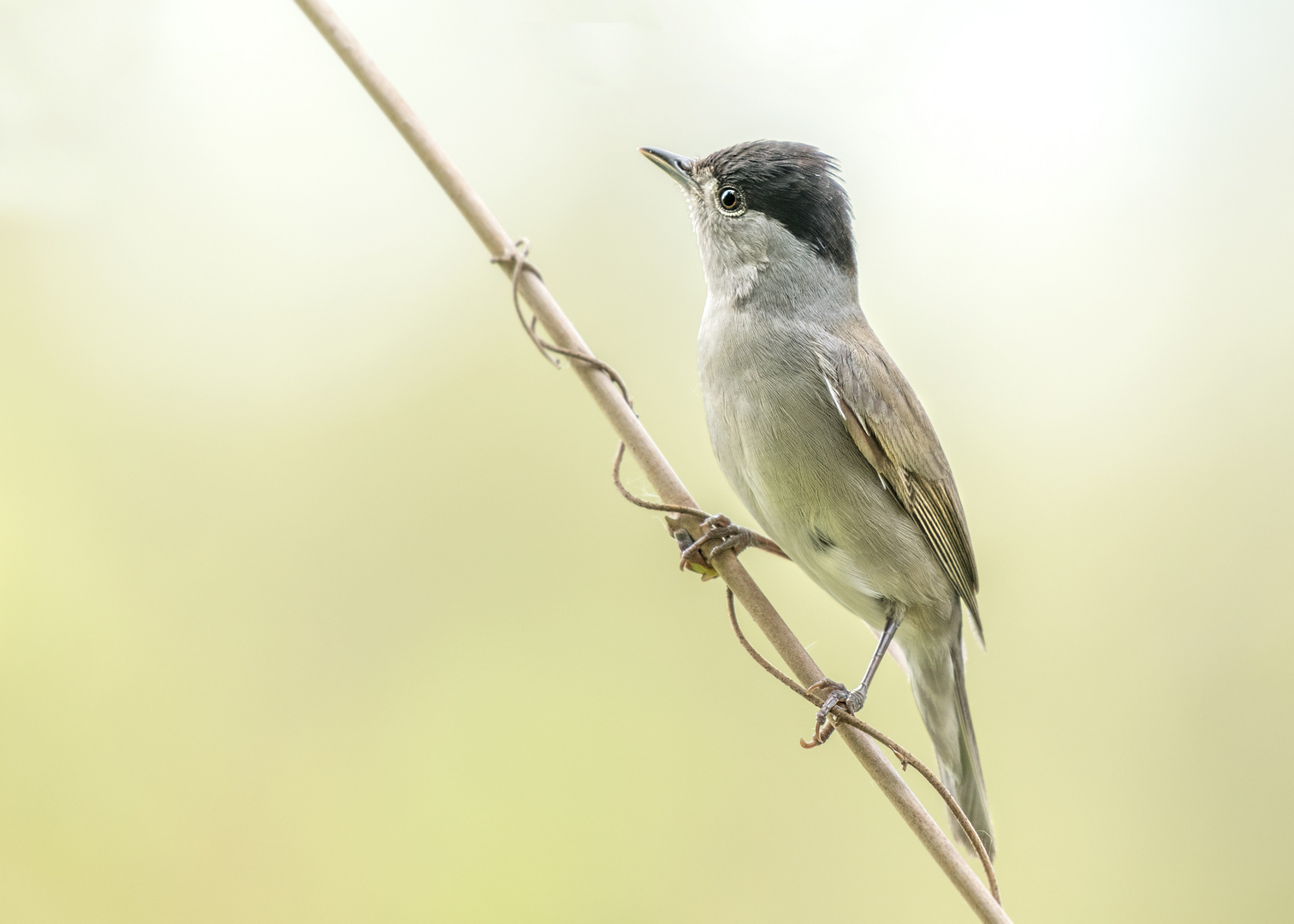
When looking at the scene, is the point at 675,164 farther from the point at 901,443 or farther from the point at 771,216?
the point at 901,443

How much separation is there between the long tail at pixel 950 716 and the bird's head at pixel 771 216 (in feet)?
2.74

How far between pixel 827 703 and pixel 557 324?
709 millimetres

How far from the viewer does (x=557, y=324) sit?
5.04 ft

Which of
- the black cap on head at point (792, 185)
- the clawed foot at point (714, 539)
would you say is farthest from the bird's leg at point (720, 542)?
the black cap on head at point (792, 185)

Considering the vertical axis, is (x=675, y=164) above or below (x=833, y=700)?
above

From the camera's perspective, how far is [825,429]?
190 cm

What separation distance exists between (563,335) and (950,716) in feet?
4.08

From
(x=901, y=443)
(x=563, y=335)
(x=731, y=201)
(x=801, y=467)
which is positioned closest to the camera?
(x=563, y=335)

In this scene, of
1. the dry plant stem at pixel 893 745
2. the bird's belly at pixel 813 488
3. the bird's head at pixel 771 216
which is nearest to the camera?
the dry plant stem at pixel 893 745

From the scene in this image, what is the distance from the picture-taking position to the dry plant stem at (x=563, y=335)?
1.46 metres

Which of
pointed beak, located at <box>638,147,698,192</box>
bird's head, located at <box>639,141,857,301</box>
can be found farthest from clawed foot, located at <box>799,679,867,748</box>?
pointed beak, located at <box>638,147,698,192</box>

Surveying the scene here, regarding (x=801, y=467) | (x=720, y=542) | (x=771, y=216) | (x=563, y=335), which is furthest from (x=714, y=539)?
(x=771, y=216)

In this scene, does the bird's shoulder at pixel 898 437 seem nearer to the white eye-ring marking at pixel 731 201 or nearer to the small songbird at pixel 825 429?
the small songbird at pixel 825 429

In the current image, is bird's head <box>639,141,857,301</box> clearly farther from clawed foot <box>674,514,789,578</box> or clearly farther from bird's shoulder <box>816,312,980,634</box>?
clawed foot <box>674,514,789,578</box>
